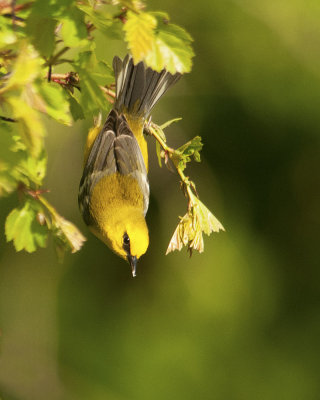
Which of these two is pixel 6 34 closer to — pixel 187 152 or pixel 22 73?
pixel 22 73

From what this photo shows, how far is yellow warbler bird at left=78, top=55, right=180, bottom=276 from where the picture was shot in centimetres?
288

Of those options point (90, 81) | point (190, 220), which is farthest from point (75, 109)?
point (190, 220)

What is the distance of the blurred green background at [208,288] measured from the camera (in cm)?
508

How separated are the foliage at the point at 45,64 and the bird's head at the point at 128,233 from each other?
1329mm

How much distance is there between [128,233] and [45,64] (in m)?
1.65

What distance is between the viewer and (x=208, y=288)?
17.6 ft

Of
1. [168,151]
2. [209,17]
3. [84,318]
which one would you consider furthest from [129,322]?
[168,151]

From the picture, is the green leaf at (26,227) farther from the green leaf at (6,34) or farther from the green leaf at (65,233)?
the green leaf at (6,34)

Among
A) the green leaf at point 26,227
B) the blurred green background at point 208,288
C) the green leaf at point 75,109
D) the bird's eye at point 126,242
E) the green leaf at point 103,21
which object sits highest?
the green leaf at point 103,21

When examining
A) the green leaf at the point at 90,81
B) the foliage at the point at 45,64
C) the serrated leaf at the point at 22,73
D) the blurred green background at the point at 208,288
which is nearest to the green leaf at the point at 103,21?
the foliage at the point at 45,64

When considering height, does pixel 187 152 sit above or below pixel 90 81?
below

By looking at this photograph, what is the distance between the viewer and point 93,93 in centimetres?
146

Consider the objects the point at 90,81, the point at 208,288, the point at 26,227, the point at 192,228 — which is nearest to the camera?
the point at 90,81

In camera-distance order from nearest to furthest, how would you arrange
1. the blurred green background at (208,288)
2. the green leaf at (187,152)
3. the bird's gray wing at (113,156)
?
the green leaf at (187,152) < the bird's gray wing at (113,156) < the blurred green background at (208,288)
